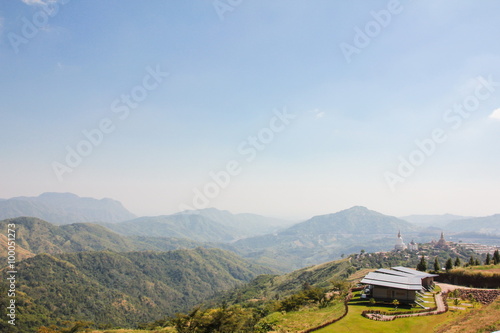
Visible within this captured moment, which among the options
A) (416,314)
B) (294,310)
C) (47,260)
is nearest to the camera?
(416,314)

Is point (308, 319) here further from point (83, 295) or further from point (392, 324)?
point (83, 295)

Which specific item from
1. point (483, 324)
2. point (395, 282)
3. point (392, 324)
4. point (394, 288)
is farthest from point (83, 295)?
point (483, 324)

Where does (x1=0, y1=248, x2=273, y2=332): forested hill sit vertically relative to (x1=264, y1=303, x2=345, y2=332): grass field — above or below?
below

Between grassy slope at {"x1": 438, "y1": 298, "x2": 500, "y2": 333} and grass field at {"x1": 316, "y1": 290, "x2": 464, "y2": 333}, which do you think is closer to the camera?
grassy slope at {"x1": 438, "y1": 298, "x2": 500, "y2": 333}

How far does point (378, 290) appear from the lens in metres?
38.7

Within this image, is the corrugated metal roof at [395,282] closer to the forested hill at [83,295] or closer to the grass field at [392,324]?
the grass field at [392,324]

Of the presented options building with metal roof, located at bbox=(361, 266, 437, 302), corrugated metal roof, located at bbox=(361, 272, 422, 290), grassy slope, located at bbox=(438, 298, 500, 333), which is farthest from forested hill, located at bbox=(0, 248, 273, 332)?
grassy slope, located at bbox=(438, 298, 500, 333)

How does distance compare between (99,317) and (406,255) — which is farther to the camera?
(99,317)

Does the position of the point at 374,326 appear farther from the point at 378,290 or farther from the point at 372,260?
the point at 372,260

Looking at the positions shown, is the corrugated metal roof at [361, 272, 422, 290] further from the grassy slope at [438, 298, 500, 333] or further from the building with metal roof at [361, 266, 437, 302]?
the grassy slope at [438, 298, 500, 333]

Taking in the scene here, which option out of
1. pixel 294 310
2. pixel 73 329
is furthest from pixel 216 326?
pixel 73 329

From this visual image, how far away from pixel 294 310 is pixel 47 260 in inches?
7010

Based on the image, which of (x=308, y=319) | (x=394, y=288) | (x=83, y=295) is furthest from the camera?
(x=83, y=295)

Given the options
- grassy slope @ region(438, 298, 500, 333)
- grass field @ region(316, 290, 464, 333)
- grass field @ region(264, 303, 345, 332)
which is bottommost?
grass field @ region(264, 303, 345, 332)
